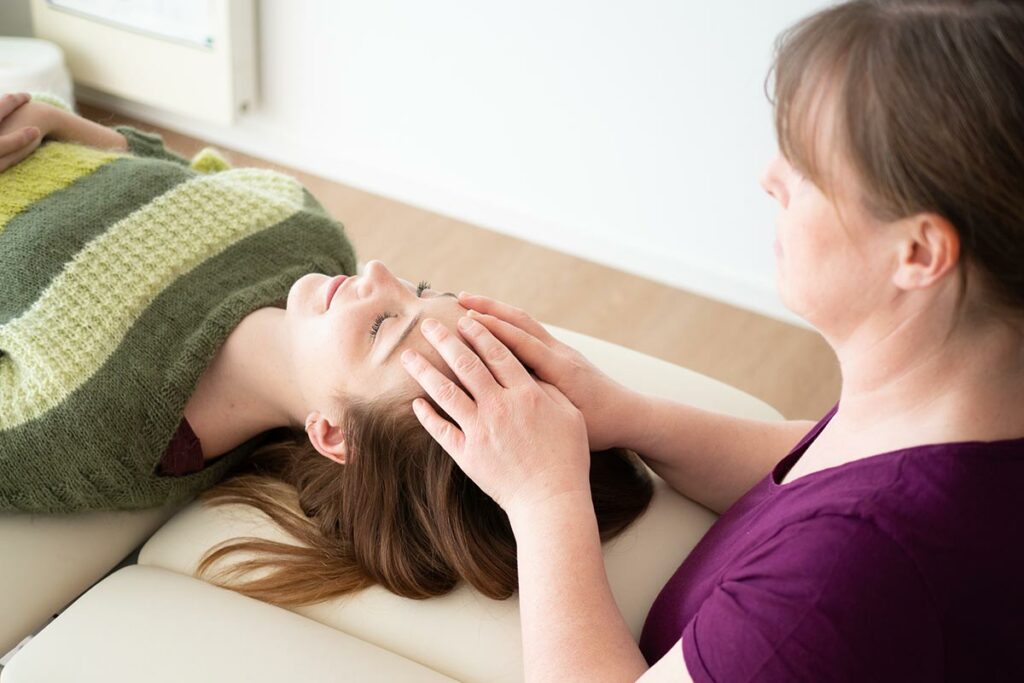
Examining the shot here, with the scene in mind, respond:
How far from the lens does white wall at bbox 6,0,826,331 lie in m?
2.55

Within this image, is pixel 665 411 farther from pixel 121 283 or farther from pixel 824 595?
pixel 121 283

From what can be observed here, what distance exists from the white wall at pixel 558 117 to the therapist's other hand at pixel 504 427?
153 centimetres

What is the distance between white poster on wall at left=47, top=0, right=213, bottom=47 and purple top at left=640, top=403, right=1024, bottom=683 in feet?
8.37

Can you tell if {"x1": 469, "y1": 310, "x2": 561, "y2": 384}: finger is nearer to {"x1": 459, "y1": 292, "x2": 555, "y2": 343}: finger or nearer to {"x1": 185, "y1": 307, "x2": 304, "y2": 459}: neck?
{"x1": 459, "y1": 292, "x2": 555, "y2": 343}: finger

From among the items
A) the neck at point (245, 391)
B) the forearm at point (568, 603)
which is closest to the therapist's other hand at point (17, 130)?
the neck at point (245, 391)

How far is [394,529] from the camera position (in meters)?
1.32

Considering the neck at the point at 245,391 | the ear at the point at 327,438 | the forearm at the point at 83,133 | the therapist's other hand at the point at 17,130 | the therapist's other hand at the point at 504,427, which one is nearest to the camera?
the therapist's other hand at the point at 504,427

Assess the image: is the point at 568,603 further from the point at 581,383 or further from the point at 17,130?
the point at 17,130

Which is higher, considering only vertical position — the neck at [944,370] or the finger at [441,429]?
the neck at [944,370]

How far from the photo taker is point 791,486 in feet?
3.42

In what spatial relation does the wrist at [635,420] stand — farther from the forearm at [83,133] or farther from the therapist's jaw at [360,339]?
the forearm at [83,133]

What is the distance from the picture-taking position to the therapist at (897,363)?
2.54 ft

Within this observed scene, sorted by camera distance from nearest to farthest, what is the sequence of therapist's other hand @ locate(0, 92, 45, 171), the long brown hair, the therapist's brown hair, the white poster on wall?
the therapist's brown hair, the long brown hair, therapist's other hand @ locate(0, 92, 45, 171), the white poster on wall

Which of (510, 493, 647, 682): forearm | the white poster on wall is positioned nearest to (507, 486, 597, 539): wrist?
(510, 493, 647, 682): forearm
